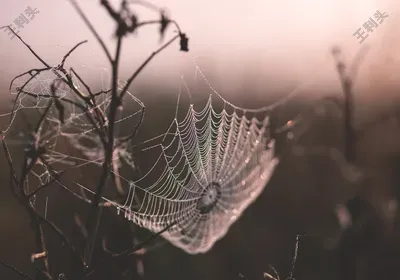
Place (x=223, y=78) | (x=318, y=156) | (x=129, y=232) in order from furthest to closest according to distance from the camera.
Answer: (x=318, y=156), (x=223, y=78), (x=129, y=232)

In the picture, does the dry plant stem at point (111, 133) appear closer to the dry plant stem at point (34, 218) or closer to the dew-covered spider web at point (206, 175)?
the dry plant stem at point (34, 218)

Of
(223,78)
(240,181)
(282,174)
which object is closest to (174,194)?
(240,181)

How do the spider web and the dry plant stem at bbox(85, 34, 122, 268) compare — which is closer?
the dry plant stem at bbox(85, 34, 122, 268)

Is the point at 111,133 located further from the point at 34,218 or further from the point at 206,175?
the point at 206,175

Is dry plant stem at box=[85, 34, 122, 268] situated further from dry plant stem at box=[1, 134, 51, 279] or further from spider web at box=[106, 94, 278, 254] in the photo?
spider web at box=[106, 94, 278, 254]

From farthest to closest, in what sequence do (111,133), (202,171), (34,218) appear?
(202,171) < (34,218) < (111,133)

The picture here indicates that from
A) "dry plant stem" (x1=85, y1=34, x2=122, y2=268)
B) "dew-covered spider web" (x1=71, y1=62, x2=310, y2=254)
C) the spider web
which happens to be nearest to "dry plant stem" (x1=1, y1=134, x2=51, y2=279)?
"dry plant stem" (x1=85, y1=34, x2=122, y2=268)

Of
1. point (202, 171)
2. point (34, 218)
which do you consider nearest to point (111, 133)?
point (34, 218)

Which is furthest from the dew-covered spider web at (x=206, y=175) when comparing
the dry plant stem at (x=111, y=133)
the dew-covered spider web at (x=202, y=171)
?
the dry plant stem at (x=111, y=133)

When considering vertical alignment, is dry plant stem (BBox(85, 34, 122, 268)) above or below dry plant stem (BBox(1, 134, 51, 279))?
above

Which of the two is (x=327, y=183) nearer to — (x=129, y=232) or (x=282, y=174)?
(x=282, y=174)

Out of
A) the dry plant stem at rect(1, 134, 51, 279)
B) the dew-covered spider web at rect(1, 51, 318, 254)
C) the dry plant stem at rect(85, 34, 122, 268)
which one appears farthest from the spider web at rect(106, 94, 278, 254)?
the dry plant stem at rect(85, 34, 122, 268)
